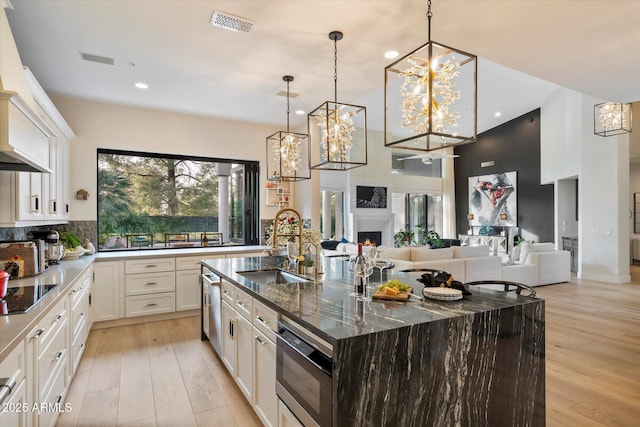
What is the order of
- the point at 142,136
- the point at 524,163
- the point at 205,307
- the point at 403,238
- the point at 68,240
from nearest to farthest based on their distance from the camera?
1. the point at 205,307
2. the point at 68,240
3. the point at 142,136
4. the point at 524,163
5. the point at 403,238

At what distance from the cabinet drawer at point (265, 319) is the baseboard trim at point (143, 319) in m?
3.24

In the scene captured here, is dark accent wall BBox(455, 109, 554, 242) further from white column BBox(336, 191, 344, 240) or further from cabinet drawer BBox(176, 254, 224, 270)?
cabinet drawer BBox(176, 254, 224, 270)

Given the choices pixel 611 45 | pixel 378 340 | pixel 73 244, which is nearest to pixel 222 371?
pixel 378 340

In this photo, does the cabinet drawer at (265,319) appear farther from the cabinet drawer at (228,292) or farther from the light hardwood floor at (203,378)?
the light hardwood floor at (203,378)

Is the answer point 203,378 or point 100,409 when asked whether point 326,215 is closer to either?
point 203,378

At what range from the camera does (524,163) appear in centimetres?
953

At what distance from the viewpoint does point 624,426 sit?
90.2 inches

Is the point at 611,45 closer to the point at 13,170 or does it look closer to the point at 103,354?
the point at 13,170

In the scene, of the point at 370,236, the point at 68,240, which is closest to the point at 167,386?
the point at 68,240

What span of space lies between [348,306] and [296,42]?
265 centimetres

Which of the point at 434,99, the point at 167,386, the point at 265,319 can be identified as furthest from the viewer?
the point at 167,386

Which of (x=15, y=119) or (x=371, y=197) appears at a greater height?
(x=15, y=119)

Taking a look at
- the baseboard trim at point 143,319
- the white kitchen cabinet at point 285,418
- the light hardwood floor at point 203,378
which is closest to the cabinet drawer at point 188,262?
the baseboard trim at point 143,319

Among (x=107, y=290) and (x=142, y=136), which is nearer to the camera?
(x=107, y=290)
